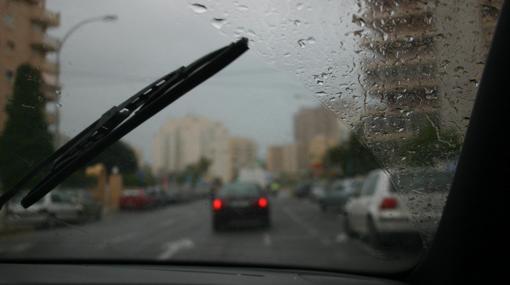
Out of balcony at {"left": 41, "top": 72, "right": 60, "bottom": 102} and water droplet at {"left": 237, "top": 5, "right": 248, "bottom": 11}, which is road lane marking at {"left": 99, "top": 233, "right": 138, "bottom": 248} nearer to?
balcony at {"left": 41, "top": 72, "right": 60, "bottom": 102}

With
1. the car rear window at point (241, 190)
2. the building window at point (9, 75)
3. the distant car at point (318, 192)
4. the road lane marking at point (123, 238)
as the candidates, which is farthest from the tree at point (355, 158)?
the distant car at point (318, 192)

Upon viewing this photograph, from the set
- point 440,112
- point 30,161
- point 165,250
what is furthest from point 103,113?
point 165,250

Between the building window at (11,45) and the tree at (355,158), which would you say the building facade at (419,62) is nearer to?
the tree at (355,158)

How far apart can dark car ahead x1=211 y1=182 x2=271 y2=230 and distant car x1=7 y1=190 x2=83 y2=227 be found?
16.2 feet

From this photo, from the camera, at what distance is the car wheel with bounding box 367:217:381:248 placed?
8.51 m

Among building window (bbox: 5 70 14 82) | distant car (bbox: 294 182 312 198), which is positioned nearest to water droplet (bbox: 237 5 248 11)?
building window (bbox: 5 70 14 82)

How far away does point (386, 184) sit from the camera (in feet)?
28.9

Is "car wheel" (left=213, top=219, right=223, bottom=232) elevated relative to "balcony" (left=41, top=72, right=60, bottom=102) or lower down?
lower down

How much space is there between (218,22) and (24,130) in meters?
1.33

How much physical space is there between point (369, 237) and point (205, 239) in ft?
9.46

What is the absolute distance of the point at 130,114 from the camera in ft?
9.50

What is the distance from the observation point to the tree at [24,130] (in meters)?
3.13

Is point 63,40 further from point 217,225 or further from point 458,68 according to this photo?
point 217,225

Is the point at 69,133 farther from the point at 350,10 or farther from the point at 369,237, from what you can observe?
the point at 369,237
